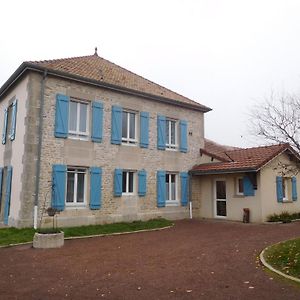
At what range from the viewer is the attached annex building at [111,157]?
12938 mm

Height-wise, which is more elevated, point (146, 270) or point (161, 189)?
point (161, 189)

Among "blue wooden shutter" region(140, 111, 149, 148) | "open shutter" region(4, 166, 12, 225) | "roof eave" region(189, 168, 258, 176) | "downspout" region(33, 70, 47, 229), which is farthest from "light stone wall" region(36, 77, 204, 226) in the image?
"open shutter" region(4, 166, 12, 225)

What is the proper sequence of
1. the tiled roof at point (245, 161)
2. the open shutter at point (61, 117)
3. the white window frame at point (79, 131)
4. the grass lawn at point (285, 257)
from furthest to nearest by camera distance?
the tiled roof at point (245, 161) → the white window frame at point (79, 131) → the open shutter at point (61, 117) → the grass lawn at point (285, 257)

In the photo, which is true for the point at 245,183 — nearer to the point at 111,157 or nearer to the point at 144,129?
the point at 144,129

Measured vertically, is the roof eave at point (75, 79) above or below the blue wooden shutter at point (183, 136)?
above

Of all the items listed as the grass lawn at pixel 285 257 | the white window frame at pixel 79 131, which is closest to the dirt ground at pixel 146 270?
the grass lawn at pixel 285 257

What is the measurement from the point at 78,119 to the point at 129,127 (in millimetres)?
2611

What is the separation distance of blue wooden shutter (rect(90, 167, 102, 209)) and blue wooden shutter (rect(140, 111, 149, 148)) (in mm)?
2729

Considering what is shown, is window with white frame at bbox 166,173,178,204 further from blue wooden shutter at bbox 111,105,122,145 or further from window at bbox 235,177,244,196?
blue wooden shutter at bbox 111,105,122,145

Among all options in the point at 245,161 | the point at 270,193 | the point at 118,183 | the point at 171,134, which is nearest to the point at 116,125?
the point at 118,183

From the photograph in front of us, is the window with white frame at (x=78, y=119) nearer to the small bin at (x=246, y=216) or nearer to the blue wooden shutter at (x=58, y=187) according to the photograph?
the blue wooden shutter at (x=58, y=187)

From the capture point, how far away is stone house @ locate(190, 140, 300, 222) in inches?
608

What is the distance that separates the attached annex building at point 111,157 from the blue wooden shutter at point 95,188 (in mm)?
43

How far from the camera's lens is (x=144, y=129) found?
16.0m
